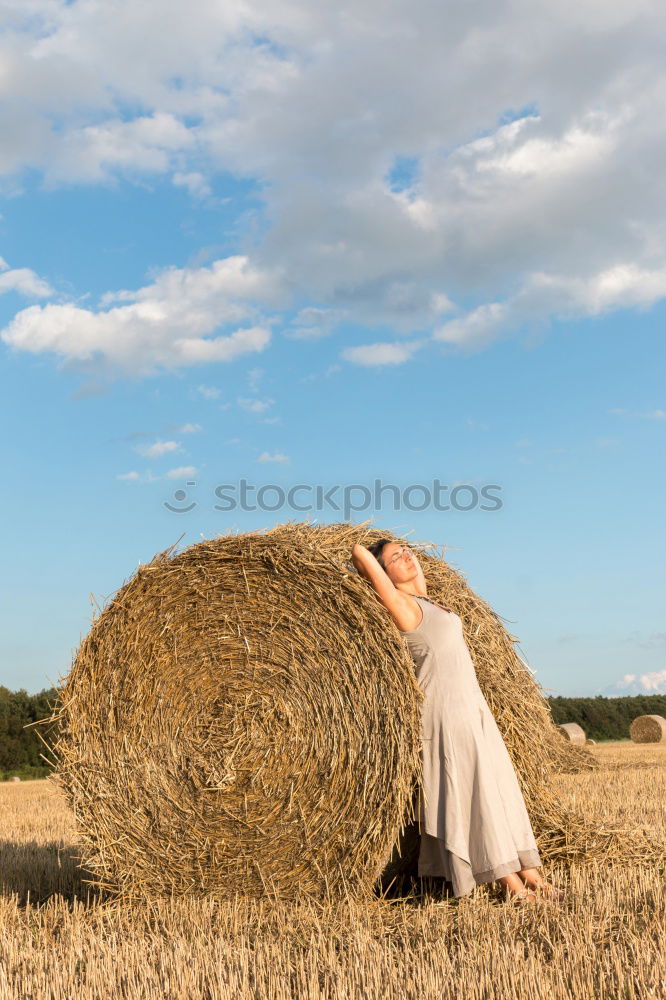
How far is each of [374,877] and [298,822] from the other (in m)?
0.49

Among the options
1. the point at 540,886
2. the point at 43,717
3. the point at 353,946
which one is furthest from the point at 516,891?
the point at 43,717

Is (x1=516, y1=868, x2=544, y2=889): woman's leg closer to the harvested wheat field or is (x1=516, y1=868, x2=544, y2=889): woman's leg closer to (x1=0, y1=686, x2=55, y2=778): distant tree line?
the harvested wheat field

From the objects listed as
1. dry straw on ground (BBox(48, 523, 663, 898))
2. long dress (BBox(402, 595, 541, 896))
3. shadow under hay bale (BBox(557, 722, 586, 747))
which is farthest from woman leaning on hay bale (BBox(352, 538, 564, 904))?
shadow under hay bale (BBox(557, 722, 586, 747))

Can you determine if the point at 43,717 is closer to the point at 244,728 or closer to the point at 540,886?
the point at 244,728

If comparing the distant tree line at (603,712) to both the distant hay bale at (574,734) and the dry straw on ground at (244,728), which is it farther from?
the dry straw on ground at (244,728)

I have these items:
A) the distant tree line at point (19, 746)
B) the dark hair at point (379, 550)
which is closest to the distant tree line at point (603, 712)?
the distant tree line at point (19, 746)

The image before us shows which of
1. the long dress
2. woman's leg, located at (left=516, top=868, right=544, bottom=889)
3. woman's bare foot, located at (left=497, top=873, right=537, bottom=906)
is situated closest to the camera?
woman's bare foot, located at (left=497, top=873, right=537, bottom=906)

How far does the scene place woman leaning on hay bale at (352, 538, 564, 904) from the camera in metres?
4.95

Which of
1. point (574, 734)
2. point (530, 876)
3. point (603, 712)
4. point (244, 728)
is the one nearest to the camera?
point (530, 876)

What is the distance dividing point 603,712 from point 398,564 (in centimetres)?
3028

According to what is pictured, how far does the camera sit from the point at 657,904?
4523 millimetres

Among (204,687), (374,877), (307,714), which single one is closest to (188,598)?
(204,687)

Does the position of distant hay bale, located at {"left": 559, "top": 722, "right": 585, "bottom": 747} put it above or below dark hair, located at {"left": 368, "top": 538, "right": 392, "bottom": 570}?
below

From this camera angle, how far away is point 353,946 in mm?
4086
